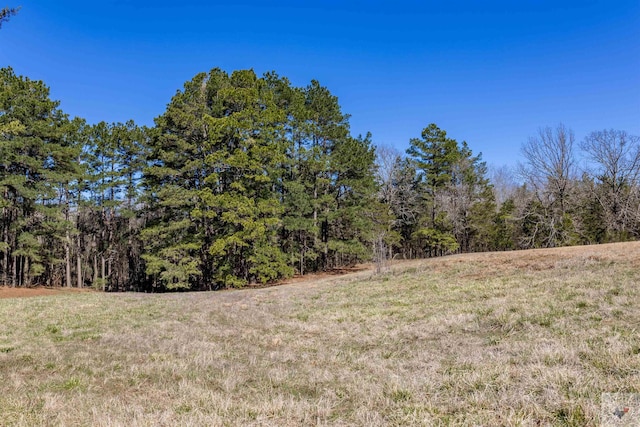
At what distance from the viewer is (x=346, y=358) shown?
5.77 m

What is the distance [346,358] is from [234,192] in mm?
17307

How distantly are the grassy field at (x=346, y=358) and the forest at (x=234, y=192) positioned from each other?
32.8 feet

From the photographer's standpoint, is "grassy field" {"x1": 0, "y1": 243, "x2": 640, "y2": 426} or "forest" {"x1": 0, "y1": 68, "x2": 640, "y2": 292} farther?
"forest" {"x1": 0, "y1": 68, "x2": 640, "y2": 292}

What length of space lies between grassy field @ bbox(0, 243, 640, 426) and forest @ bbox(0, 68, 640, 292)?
10.0 metres

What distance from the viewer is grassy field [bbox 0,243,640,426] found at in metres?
3.44

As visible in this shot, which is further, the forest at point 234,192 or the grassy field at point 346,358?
the forest at point 234,192

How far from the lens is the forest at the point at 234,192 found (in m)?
21.8

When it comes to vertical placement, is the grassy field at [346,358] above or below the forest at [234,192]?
below

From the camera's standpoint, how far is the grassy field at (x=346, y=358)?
3443 millimetres

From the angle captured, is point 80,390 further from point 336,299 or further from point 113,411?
point 336,299

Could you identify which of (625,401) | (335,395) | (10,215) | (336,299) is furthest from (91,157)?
(625,401)

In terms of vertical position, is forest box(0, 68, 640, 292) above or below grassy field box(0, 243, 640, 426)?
above

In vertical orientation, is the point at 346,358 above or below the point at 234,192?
below

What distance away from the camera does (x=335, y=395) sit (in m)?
4.07
